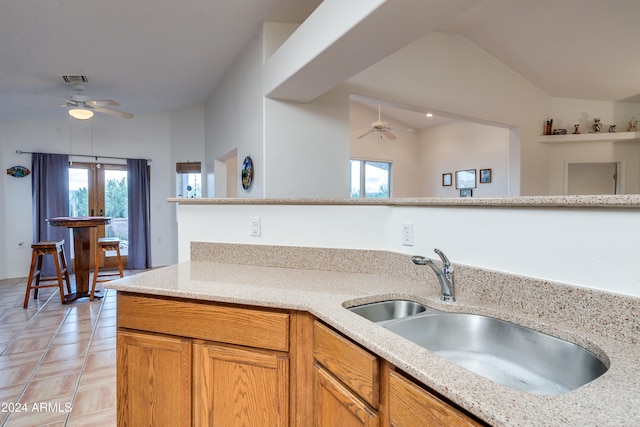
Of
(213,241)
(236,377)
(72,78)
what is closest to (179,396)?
(236,377)

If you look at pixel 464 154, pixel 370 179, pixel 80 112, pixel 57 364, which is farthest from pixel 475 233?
pixel 370 179

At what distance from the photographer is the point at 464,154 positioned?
22.4 ft

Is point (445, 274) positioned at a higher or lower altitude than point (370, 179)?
lower

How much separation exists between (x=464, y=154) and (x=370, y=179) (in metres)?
1.97

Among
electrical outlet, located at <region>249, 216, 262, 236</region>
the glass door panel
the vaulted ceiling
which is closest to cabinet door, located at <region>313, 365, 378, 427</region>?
electrical outlet, located at <region>249, 216, 262, 236</region>

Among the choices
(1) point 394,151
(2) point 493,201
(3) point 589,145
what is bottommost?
(2) point 493,201

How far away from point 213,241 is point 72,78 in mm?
3433

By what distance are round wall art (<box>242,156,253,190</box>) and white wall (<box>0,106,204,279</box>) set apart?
8.97ft

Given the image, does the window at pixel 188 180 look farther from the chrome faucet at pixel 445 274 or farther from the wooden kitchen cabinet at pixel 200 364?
the chrome faucet at pixel 445 274

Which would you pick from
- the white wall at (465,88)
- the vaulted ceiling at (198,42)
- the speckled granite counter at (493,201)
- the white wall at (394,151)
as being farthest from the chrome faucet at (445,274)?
the white wall at (394,151)

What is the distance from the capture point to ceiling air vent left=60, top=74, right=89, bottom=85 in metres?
3.86

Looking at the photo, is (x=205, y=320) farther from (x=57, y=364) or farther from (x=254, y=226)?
(x=57, y=364)

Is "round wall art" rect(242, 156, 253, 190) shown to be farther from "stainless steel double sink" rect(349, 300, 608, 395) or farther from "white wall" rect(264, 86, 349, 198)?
"stainless steel double sink" rect(349, 300, 608, 395)

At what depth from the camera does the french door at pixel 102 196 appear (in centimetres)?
561
